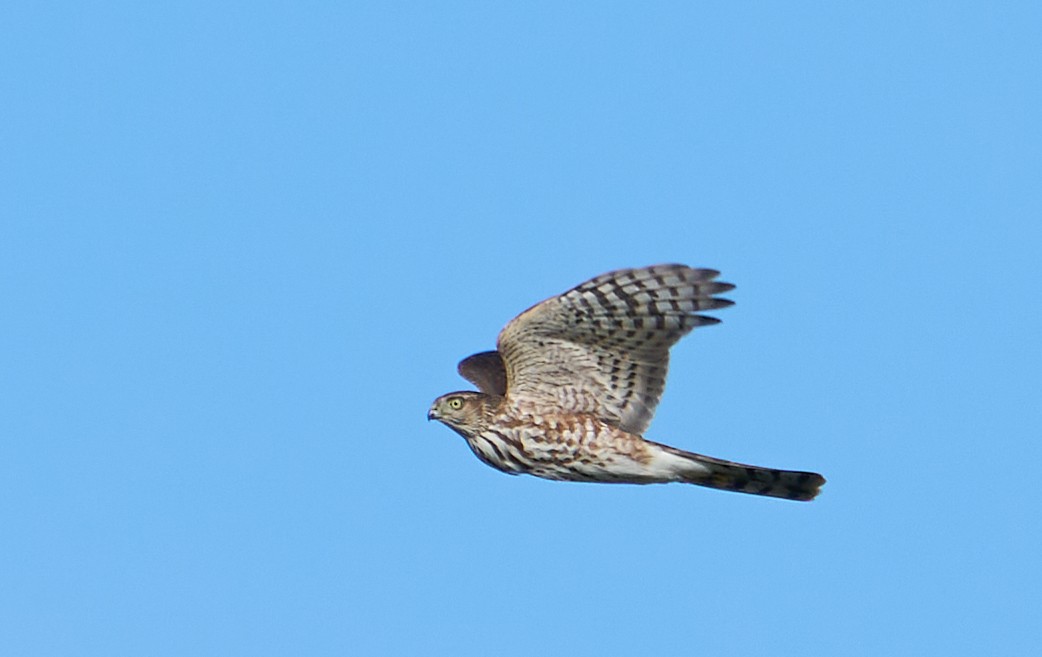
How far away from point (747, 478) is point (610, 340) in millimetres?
1507

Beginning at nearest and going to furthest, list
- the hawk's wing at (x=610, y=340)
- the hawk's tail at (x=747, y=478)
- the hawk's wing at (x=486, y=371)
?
the hawk's wing at (x=610, y=340)
the hawk's tail at (x=747, y=478)
the hawk's wing at (x=486, y=371)

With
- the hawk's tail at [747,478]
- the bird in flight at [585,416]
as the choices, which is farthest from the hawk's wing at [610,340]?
the hawk's tail at [747,478]

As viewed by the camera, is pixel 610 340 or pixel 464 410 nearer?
pixel 610 340

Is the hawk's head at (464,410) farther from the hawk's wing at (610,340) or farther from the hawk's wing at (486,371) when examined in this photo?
the hawk's wing at (486,371)

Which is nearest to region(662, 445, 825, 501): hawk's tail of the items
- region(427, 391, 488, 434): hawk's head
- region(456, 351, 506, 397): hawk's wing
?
region(427, 391, 488, 434): hawk's head

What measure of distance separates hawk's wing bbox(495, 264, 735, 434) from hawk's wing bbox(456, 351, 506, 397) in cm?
64

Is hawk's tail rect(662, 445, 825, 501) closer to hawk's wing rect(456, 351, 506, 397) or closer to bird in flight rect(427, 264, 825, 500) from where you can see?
bird in flight rect(427, 264, 825, 500)

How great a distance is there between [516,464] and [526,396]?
518 mm

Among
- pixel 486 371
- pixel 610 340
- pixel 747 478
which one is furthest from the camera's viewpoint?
pixel 486 371

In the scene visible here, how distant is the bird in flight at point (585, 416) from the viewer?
59.9 ft

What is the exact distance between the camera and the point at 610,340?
1823 centimetres

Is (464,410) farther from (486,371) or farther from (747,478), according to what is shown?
(747,478)

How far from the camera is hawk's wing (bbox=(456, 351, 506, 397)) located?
19.3 m

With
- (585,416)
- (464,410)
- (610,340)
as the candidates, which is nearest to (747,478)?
(585,416)
